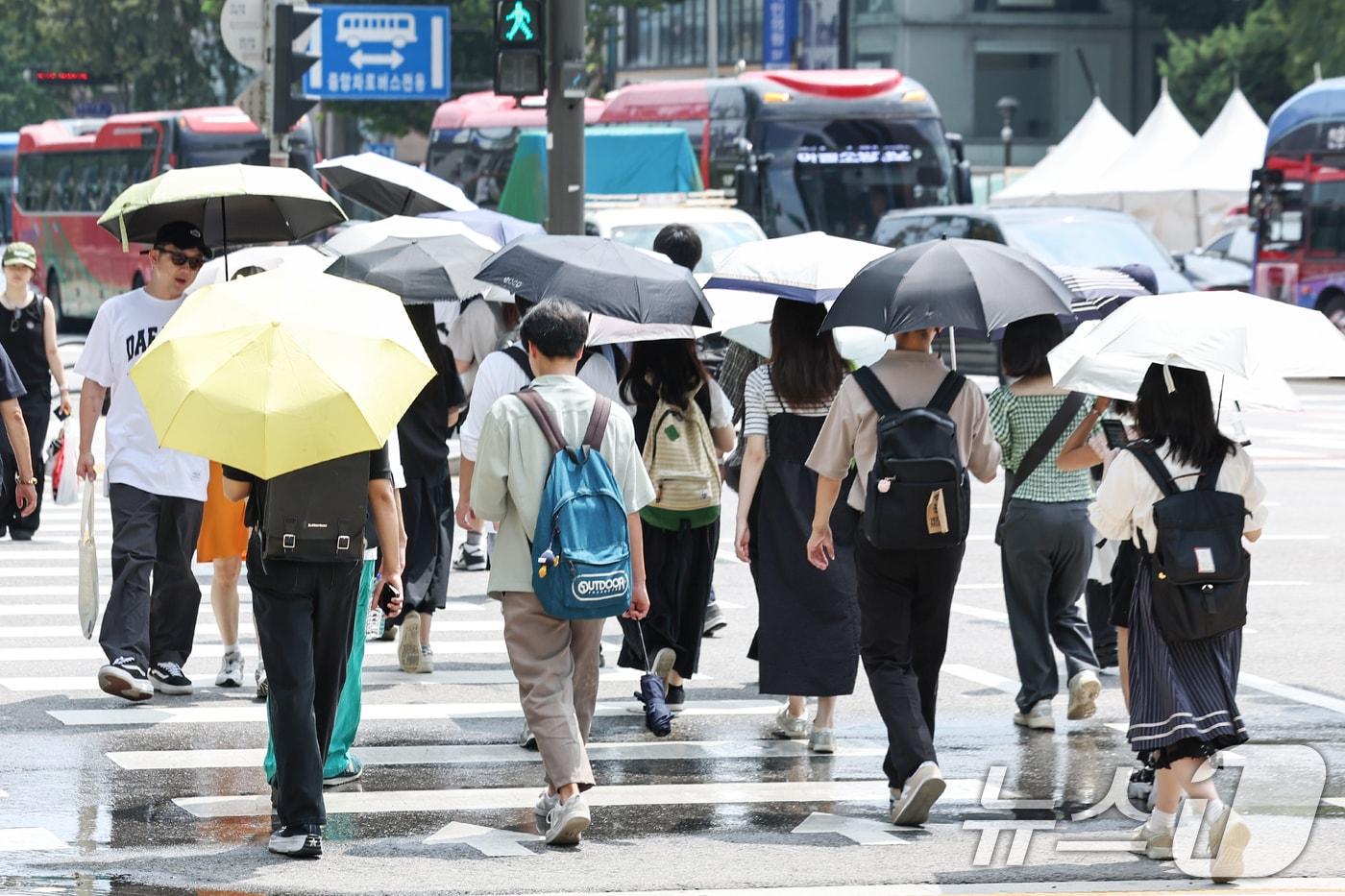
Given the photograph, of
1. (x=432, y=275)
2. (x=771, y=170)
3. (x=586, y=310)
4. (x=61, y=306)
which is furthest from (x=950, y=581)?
(x=61, y=306)

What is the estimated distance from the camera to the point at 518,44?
15156mm

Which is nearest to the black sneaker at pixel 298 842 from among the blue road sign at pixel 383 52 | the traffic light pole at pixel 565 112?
the traffic light pole at pixel 565 112

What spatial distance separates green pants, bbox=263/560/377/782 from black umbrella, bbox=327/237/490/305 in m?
2.03

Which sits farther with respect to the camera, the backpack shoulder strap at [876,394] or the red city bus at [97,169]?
the red city bus at [97,169]

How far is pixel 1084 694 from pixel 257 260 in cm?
451

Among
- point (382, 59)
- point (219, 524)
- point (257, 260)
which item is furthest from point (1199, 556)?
point (382, 59)

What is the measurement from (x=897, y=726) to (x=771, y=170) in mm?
22045

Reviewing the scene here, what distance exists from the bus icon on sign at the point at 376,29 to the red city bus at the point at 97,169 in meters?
4.00

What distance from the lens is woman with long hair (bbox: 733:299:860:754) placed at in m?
8.34

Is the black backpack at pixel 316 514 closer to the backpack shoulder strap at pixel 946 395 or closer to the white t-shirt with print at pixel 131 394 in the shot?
the backpack shoulder strap at pixel 946 395

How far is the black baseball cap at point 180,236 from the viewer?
891cm

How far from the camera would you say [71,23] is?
52.0 meters

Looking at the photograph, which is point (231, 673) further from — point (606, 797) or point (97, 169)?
point (97, 169)

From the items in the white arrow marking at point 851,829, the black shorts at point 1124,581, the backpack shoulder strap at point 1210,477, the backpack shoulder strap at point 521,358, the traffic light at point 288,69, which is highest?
the traffic light at point 288,69
